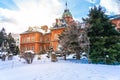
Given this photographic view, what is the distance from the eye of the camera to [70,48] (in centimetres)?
2928

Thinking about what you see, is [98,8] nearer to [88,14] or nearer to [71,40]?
[88,14]

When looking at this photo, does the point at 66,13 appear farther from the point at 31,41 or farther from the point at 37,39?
the point at 31,41

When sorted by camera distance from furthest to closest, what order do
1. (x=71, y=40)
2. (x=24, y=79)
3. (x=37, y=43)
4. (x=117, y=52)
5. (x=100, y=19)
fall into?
(x=37, y=43)
(x=71, y=40)
(x=100, y=19)
(x=117, y=52)
(x=24, y=79)

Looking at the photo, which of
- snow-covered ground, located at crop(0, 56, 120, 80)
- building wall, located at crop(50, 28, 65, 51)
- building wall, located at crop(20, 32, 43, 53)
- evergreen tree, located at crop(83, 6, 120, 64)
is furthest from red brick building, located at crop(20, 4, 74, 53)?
snow-covered ground, located at crop(0, 56, 120, 80)

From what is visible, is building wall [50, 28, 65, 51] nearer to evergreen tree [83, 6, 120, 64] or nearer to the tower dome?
the tower dome

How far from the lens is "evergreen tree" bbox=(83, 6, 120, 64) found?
2348cm

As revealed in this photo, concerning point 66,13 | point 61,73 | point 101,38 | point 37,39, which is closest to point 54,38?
point 37,39

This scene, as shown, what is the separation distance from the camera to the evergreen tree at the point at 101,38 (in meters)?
23.5

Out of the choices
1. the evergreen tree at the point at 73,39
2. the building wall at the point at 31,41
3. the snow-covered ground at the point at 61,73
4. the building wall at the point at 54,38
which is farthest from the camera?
the building wall at the point at 31,41

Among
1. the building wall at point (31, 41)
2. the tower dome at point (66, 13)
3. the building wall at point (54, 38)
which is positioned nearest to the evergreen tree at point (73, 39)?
the building wall at point (54, 38)

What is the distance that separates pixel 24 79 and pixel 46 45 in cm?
5087

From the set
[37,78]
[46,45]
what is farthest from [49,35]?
[37,78]

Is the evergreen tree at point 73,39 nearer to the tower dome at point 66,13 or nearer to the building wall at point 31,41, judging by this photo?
the tower dome at point 66,13

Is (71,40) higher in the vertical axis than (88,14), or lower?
lower
